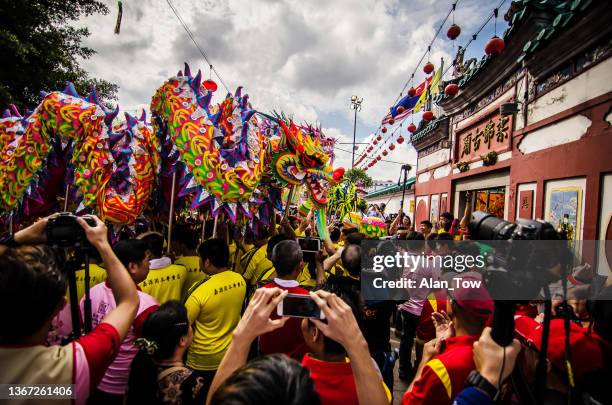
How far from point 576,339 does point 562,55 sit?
5.01 meters

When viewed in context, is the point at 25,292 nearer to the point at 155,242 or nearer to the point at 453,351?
the point at 453,351

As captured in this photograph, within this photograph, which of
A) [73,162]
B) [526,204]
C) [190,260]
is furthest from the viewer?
[526,204]

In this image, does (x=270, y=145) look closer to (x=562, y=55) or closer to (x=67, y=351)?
(x=67, y=351)

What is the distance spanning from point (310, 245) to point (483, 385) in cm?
186

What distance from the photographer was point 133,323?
170 centimetres

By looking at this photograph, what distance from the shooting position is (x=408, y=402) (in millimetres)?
1363

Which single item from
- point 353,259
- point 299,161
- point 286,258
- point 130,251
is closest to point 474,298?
point 286,258

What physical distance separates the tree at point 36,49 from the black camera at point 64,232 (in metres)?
8.40

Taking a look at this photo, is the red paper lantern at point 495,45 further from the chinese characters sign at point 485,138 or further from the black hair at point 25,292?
the black hair at point 25,292

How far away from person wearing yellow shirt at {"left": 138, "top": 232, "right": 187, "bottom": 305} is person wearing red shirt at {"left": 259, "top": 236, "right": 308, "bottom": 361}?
0.84 meters

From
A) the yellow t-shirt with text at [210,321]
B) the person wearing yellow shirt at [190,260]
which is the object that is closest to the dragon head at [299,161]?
the person wearing yellow shirt at [190,260]

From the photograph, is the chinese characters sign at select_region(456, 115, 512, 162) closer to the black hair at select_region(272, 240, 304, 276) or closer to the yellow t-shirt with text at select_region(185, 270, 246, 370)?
the black hair at select_region(272, 240, 304, 276)

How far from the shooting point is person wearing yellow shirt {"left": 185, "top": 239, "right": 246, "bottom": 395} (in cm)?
204

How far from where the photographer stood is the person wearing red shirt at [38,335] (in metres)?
0.88
